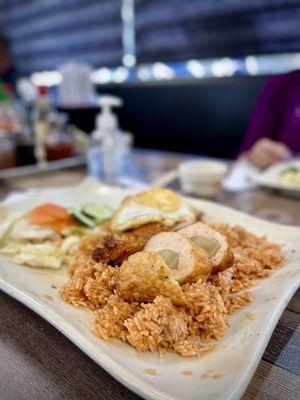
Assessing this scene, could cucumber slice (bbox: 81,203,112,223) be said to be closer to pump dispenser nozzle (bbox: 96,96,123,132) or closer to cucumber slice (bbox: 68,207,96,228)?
cucumber slice (bbox: 68,207,96,228)

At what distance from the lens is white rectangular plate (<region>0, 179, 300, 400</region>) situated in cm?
66

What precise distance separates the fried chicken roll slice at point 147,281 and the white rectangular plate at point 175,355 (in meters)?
0.12

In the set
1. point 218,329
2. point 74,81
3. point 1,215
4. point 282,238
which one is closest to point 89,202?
point 1,215

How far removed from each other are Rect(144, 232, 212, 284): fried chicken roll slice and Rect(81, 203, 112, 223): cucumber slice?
0.45 meters

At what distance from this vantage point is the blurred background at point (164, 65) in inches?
160

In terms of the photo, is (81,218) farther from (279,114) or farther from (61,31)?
(61,31)

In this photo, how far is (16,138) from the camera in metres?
2.60

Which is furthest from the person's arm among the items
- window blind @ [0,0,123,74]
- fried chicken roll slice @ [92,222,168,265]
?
window blind @ [0,0,123,74]

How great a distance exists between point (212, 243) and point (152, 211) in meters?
0.27

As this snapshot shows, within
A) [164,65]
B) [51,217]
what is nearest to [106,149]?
[51,217]

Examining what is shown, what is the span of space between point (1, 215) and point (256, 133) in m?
2.56

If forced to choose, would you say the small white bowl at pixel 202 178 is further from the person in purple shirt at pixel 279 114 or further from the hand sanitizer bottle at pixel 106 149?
the person in purple shirt at pixel 279 114

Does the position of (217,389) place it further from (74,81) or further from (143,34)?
(143,34)

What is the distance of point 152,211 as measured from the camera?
1.25m
